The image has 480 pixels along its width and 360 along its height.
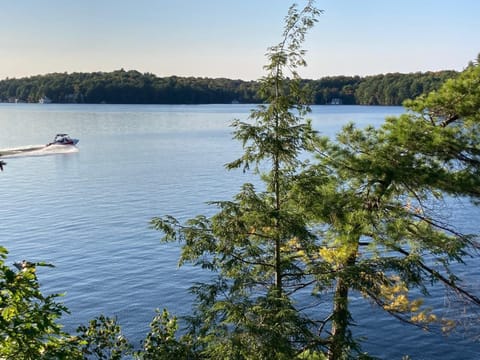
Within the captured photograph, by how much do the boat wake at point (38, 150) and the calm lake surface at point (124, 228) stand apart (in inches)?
53.3

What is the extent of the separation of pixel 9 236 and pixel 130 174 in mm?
25250

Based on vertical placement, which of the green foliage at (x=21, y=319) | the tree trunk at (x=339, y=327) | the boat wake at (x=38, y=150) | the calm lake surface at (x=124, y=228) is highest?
the green foliage at (x=21, y=319)

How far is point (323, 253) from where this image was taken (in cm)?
1338

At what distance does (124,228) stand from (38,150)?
50477mm

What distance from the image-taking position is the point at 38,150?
84500 millimetres

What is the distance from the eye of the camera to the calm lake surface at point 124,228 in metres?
25.5

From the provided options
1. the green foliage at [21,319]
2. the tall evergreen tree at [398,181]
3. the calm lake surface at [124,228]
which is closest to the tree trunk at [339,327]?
the tall evergreen tree at [398,181]

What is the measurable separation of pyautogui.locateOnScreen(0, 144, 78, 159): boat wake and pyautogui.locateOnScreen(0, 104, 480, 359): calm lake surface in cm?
135

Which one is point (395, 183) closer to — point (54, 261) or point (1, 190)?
point (54, 261)

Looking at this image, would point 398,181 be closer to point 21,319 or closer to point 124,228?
point 21,319

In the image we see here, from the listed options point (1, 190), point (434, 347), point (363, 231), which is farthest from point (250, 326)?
point (1, 190)

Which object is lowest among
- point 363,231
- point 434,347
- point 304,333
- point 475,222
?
point 434,347

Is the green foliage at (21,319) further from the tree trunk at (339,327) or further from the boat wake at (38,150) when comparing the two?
the boat wake at (38,150)

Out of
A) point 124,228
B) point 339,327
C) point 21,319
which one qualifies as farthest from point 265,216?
point 124,228
